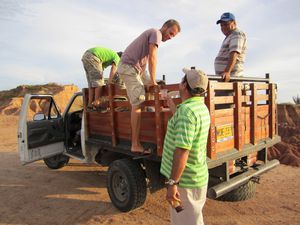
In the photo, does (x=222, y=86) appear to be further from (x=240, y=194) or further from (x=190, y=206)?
(x=240, y=194)

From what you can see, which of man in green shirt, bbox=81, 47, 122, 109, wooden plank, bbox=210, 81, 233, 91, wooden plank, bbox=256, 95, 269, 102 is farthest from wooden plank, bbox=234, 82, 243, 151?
man in green shirt, bbox=81, 47, 122, 109

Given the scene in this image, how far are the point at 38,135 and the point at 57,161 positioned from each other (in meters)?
1.15

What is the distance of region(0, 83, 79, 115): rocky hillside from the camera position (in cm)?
2530

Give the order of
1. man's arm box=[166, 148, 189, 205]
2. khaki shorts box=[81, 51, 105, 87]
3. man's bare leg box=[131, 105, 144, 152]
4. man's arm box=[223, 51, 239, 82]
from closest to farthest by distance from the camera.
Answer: man's arm box=[166, 148, 189, 205] < man's bare leg box=[131, 105, 144, 152] < man's arm box=[223, 51, 239, 82] < khaki shorts box=[81, 51, 105, 87]

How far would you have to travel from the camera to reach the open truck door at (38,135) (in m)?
5.81

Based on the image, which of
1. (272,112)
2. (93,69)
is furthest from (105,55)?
(272,112)

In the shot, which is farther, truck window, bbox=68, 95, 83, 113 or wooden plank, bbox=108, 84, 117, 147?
truck window, bbox=68, 95, 83, 113

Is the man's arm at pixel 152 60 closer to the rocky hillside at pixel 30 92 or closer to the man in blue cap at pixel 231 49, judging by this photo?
the man in blue cap at pixel 231 49

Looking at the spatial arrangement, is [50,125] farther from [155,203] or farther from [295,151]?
[295,151]

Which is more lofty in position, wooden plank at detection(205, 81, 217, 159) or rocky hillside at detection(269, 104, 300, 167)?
wooden plank at detection(205, 81, 217, 159)

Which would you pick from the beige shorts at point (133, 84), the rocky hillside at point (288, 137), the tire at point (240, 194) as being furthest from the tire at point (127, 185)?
the rocky hillside at point (288, 137)

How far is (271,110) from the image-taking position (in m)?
4.93

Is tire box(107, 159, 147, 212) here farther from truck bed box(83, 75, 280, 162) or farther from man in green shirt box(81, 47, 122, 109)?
man in green shirt box(81, 47, 122, 109)

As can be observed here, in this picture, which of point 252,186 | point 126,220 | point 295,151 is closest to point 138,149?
point 126,220
